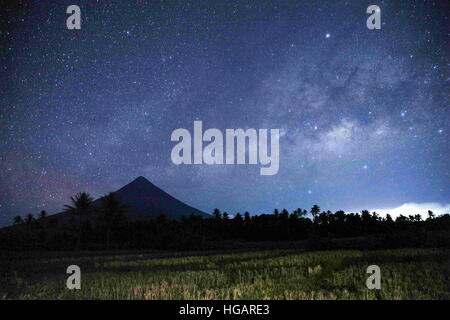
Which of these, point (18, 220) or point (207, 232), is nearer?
point (207, 232)

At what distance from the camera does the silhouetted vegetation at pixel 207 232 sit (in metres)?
35.9

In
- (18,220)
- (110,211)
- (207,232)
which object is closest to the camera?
(110,211)

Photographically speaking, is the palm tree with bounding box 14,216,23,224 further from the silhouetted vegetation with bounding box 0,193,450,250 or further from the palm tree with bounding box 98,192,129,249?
the palm tree with bounding box 98,192,129,249

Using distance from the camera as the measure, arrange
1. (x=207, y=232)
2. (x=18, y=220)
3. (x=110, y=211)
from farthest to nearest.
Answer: (x=18, y=220), (x=207, y=232), (x=110, y=211)

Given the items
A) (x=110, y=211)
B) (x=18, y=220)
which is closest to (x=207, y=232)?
(x=110, y=211)

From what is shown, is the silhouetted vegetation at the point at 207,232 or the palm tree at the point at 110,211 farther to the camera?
the palm tree at the point at 110,211

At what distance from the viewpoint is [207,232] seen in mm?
81125

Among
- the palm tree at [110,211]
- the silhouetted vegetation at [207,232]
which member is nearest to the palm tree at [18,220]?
the silhouetted vegetation at [207,232]

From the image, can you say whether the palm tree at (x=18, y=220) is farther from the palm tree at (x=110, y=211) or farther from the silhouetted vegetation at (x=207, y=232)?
the palm tree at (x=110, y=211)

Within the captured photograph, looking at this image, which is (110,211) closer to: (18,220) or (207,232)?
(207,232)

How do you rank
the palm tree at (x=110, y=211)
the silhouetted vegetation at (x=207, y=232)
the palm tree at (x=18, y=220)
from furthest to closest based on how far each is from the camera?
the palm tree at (x=18, y=220) → the palm tree at (x=110, y=211) → the silhouetted vegetation at (x=207, y=232)

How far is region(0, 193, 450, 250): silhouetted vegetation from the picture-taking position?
35.9 meters

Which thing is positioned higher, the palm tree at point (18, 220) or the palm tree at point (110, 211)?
the palm tree at point (110, 211)
